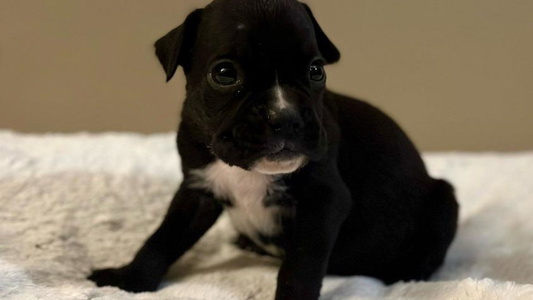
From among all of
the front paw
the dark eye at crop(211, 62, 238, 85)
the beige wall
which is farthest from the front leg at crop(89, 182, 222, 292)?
the beige wall

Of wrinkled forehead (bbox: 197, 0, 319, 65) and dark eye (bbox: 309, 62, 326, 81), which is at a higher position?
wrinkled forehead (bbox: 197, 0, 319, 65)

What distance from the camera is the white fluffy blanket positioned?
4.62ft

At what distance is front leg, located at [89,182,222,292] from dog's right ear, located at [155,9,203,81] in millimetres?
306

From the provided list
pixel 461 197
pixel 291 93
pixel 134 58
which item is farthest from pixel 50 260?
pixel 134 58

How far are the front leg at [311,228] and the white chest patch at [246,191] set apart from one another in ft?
0.19

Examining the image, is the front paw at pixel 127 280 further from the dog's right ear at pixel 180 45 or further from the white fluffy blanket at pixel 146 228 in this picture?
the dog's right ear at pixel 180 45

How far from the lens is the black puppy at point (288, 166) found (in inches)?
47.4

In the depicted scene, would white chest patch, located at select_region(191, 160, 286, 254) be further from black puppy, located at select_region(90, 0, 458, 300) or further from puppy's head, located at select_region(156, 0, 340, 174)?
puppy's head, located at select_region(156, 0, 340, 174)

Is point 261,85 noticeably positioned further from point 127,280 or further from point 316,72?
point 127,280

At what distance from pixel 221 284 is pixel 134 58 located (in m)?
1.70

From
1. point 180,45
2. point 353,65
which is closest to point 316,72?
point 180,45

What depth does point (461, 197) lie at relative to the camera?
2.30 meters

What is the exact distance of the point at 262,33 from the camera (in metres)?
1.21

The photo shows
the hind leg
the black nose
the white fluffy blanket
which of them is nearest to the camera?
the black nose
